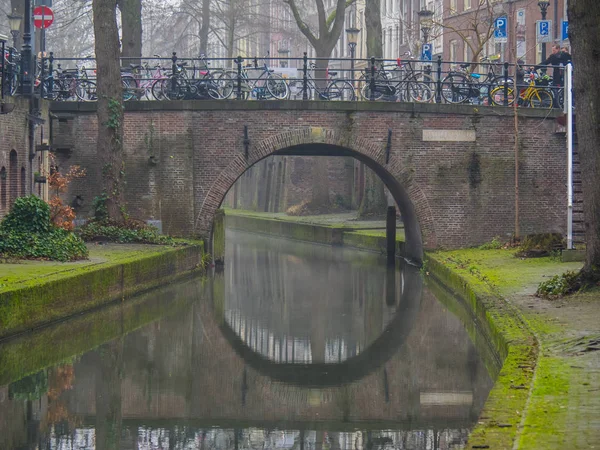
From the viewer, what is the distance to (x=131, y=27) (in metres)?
29.9

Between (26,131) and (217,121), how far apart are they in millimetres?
4641

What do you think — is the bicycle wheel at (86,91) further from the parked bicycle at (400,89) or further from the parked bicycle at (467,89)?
the parked bicycle at (467,89)

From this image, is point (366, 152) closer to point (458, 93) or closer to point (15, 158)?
point (458, 93)

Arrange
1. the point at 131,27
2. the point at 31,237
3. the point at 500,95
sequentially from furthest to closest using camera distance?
the point at 131,27, the point at 500,95, the point at 31,237

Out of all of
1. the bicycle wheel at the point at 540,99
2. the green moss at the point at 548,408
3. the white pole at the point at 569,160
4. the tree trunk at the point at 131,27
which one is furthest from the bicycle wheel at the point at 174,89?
the green moss at the point at 548,408

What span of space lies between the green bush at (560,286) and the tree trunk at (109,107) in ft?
37.1

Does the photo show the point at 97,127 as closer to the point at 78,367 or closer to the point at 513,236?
the point at 513,236

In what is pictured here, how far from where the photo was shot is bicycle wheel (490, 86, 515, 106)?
2708 centimetres

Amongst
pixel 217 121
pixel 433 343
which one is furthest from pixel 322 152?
pixel 433 343

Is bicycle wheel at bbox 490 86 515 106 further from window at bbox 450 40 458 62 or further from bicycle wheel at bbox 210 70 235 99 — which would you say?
window at bbox 450 40 458 62

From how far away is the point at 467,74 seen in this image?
26.9 meters

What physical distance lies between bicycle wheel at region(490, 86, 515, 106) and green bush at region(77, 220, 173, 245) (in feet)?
27.2

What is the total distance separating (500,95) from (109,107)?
9294 mm

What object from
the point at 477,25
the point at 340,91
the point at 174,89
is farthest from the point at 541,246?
the point at 477,25
